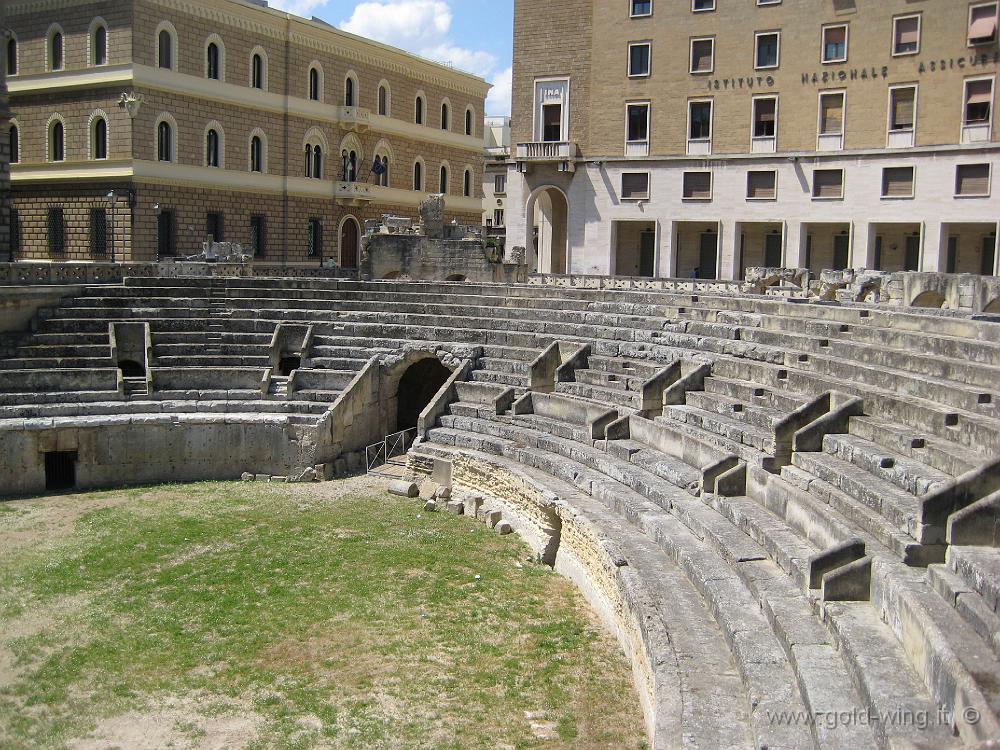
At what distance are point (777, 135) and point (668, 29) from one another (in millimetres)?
5370

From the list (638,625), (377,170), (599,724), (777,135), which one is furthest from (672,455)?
(377,170)

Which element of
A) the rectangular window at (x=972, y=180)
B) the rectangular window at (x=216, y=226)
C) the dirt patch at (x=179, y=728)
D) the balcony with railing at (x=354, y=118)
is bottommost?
the dirt patch at (x=179, y=728)

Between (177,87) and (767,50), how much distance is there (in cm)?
2015

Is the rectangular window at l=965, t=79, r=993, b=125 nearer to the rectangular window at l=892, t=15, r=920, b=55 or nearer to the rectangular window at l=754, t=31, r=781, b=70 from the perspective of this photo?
the rectangular window at l=892, t=15, r=920, b=55

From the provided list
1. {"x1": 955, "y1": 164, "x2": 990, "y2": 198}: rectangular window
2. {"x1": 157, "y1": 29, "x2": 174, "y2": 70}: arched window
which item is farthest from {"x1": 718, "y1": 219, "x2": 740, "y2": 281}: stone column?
{"x1": 157, "y1": 29, "x2": 174, "y2": 70}: arched window

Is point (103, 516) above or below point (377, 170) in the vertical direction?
below

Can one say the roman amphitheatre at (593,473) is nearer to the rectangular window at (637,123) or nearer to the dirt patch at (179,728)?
the dirt patch at (179,728)

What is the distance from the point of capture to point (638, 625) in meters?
11.2

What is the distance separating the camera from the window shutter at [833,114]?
3328 centimetres

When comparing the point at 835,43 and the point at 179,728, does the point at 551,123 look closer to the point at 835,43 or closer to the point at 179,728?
the point at 835,43

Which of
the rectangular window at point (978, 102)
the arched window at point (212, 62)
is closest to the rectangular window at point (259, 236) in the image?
the arched window at point (212, 62)

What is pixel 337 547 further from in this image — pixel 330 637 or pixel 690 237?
pixel 690 237

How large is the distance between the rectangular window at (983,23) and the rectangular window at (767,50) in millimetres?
5933

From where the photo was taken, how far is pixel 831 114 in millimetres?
33469
